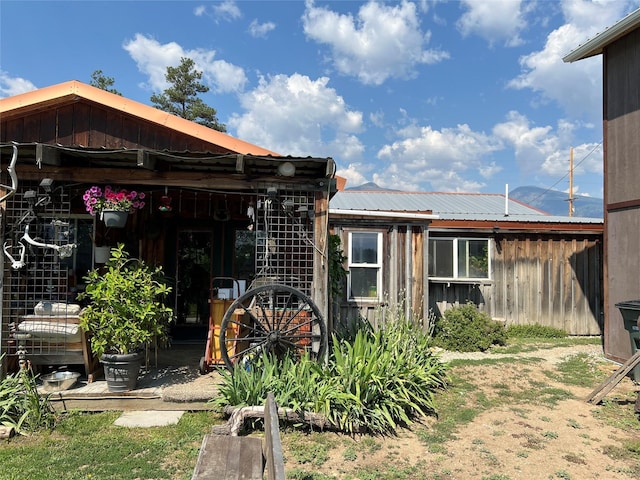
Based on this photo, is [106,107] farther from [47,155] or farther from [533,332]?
[533,332]

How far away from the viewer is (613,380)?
489cm

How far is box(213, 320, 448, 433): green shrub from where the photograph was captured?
13.6 feet

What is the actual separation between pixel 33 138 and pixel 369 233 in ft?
18.3

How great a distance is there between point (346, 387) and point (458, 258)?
582 cm

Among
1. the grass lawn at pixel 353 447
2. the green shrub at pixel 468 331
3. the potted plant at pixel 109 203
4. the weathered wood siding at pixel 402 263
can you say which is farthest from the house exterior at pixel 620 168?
the potted plant at pixel 109 203

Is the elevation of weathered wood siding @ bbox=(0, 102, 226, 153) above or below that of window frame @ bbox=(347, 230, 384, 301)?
above

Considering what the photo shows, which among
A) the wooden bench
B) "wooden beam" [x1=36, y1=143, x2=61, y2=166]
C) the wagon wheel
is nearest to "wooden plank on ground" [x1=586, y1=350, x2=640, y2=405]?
the wagon wheel

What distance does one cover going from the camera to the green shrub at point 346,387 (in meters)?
4.14

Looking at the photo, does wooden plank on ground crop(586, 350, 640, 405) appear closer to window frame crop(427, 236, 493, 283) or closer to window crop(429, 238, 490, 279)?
window frame crop(427, 236, 493, 283)

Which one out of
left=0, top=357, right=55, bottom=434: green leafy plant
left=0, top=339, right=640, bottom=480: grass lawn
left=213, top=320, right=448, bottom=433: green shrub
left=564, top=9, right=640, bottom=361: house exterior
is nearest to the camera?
left=0, top=339, right=640, bottom=480: grass lawn

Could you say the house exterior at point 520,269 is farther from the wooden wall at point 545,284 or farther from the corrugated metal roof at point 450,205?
the corrugated metal roof at point 450,205

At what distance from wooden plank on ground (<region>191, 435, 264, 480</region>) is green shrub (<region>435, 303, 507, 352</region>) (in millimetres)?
5804

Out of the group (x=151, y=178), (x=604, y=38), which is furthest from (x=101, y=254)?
(x=604, y=38)

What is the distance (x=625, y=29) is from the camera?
673 centimetres
